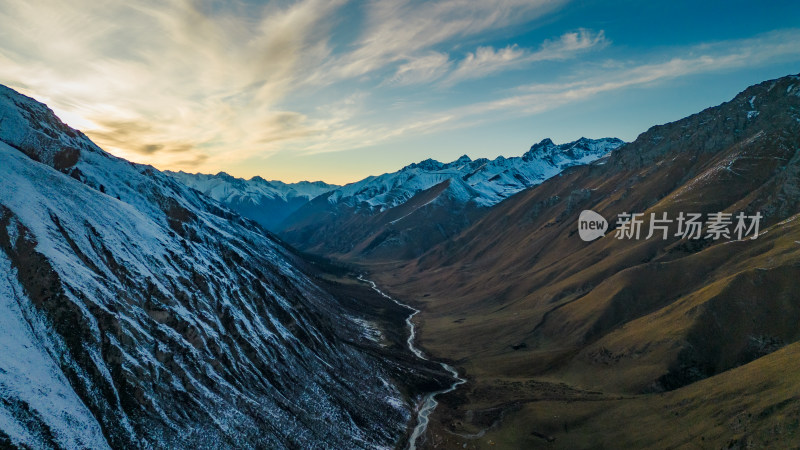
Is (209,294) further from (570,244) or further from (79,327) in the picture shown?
(570,244)

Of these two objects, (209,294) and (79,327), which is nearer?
(79,327)

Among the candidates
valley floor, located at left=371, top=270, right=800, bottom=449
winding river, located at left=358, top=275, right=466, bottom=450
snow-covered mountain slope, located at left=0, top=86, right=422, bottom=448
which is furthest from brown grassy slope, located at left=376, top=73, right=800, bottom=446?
snow-covered mountain slope, located at left=0, top=86, right=422, bottom=448

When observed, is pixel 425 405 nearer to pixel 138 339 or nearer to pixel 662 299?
pixel 138 339

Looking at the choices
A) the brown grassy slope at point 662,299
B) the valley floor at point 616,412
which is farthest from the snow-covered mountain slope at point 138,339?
the brown grassy slope at point 662,299

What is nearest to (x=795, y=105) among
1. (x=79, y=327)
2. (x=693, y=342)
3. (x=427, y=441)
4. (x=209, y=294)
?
(x=693, y=342)

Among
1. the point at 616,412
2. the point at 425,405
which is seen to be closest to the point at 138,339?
the point at 425,405

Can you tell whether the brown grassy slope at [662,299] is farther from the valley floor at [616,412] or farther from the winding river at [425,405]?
the winding river at [425,405]
